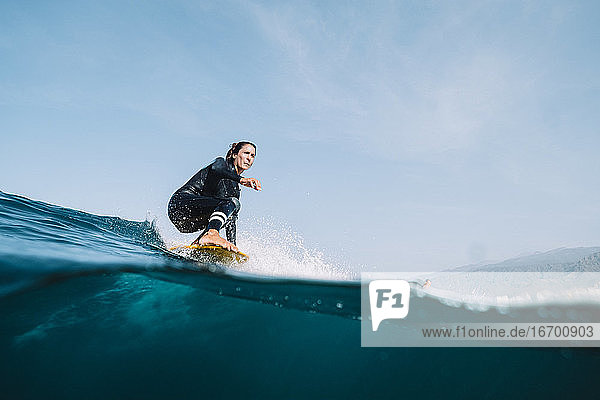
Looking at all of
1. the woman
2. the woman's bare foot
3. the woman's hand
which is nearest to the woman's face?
the woman

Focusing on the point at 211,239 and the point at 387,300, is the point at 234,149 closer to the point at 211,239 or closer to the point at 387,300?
the point at 211,239

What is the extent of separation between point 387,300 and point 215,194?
3.69m

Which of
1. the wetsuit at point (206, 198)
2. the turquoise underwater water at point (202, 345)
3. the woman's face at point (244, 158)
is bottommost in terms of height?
the turquoise underwater water at point (202, 345)

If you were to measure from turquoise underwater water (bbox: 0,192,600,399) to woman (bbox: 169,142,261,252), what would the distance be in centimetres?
134

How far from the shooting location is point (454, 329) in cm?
433

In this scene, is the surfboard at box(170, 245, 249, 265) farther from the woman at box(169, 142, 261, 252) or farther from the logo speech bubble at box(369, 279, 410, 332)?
the logo speech bubble at box(369, 279, 410, 332)

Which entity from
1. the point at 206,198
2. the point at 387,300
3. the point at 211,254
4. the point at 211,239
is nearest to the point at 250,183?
the point at 206,198

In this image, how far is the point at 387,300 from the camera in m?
4.48

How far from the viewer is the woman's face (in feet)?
21.9

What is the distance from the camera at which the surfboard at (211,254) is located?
526cm

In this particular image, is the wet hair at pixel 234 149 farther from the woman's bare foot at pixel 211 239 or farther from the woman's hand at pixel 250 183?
the woman's bare foot at pixel 211 239

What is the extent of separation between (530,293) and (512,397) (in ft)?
5.90

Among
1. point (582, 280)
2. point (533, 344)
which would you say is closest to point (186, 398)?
point (533, 344)

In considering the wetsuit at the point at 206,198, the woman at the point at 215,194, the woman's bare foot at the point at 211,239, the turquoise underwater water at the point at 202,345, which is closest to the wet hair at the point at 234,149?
the woman at the point at 215,194
